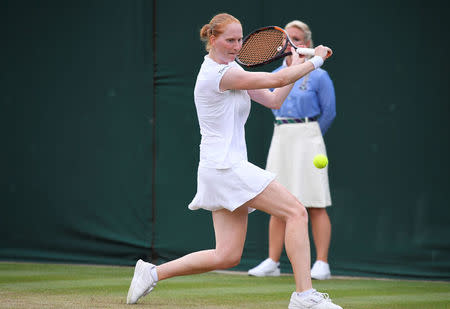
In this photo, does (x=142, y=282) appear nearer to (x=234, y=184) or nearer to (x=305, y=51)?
(x=234, y=184)

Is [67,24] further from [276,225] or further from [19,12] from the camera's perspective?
[276,225]

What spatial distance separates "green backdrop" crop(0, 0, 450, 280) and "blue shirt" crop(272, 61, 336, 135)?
520 millimetres

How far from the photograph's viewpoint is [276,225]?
20.8ft

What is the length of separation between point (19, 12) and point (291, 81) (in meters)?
4.46

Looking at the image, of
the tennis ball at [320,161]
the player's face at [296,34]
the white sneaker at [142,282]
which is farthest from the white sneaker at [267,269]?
the white sneaker at [142,282]

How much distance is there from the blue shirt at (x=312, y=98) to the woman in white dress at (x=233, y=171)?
5.96ft

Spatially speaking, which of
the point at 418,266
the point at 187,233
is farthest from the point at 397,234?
the point at 187,233

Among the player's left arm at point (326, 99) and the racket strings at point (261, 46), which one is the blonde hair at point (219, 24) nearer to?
the racket strings at point (261, 46)

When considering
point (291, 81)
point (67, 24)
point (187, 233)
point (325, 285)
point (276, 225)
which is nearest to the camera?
point (291, 81)

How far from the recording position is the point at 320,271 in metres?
6.22

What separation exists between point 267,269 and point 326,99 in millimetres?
1354

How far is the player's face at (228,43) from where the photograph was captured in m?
4.23

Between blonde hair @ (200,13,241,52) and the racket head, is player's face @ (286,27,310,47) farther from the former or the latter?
blonde hair @ (200,13,241,52)

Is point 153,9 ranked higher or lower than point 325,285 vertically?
higher
